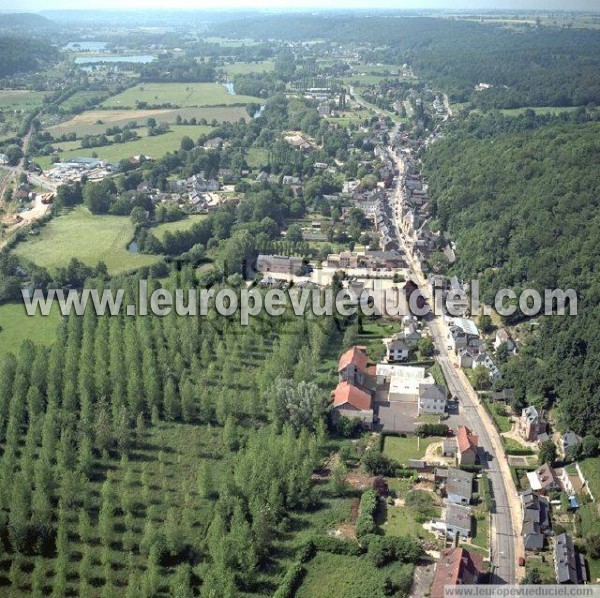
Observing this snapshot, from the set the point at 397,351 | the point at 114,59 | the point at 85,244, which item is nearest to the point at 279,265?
the point at 397,351

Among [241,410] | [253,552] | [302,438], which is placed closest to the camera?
[253,552]

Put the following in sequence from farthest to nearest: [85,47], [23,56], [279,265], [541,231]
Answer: [85,47], [23,56], [279,265], [541,231]

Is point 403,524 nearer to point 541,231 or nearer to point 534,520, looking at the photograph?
point 534,520

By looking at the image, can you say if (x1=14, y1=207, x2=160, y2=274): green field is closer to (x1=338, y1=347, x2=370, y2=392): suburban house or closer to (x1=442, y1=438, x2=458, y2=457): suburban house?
(x1=338, y1=347, x2=370, y2=392): suburban house

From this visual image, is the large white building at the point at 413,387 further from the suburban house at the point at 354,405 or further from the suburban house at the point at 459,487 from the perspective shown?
the suburban house at the point at 459,487

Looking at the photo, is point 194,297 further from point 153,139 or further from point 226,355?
point 153,139

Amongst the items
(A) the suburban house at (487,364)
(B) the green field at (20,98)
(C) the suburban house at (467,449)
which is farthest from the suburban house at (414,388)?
(B) the green field at (20,98)

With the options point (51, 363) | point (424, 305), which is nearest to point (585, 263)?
point (424, 305)
